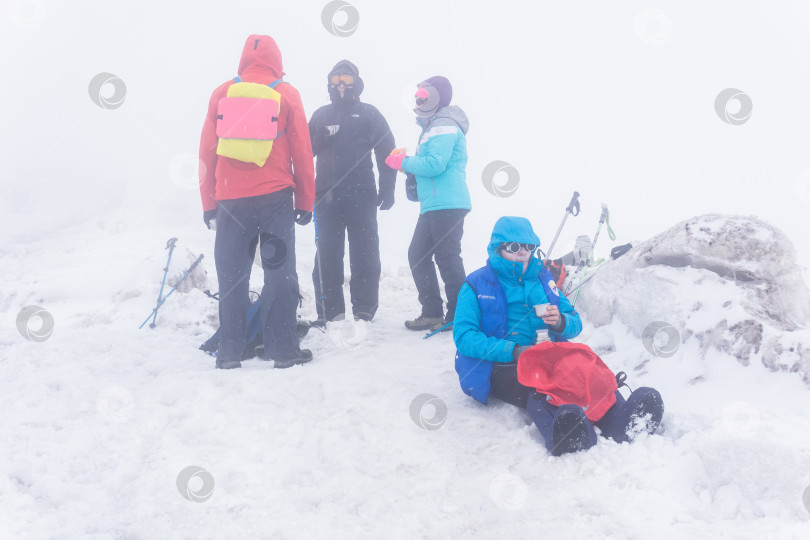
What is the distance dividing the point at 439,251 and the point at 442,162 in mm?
903

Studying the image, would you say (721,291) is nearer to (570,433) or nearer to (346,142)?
(570,433)

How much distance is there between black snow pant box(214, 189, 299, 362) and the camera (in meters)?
4.62

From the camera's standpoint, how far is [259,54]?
4.64 m

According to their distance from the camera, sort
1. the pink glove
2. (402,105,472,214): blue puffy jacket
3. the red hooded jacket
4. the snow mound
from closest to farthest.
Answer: the snow mound
the red hooded jacket
(402,105,472,214): blue puffy jacket
the pink glove

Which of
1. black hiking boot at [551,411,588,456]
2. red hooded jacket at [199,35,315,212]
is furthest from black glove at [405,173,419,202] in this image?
black hiking boot at [551,411,588,456]

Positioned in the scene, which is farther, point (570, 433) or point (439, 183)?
point (439, 183)

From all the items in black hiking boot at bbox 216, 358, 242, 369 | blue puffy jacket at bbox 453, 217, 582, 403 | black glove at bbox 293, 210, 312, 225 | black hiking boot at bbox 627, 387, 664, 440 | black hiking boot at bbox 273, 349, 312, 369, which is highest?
black glove at bbox 293, 210, 312, 225

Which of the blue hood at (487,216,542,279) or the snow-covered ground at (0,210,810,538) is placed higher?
the blue hood at (487,216,542,279)

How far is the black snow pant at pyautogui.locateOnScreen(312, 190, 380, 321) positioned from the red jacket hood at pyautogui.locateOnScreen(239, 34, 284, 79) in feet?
5.66

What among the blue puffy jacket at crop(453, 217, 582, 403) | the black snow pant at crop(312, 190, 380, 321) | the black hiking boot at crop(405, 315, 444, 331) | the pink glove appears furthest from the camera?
the black snow pant at crop(312, 190, 380, 321)

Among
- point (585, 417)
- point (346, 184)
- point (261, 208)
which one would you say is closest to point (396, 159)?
point (346, 184)

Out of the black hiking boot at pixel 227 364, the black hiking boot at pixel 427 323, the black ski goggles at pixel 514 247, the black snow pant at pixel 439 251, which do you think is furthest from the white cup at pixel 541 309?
the black hiking boot at pixel 227 364

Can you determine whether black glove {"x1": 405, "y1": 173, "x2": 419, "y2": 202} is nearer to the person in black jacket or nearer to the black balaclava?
the person in black jacket

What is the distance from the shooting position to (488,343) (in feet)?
12.5
